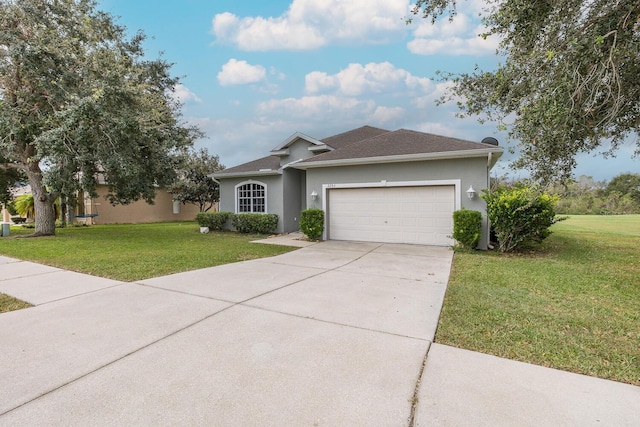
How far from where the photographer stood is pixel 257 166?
15.2 metres

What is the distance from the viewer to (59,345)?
3.12 metres

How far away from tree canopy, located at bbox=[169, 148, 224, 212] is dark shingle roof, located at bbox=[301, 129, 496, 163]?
13.8 m

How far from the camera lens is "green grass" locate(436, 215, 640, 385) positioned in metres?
3.00

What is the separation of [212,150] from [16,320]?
858 inches

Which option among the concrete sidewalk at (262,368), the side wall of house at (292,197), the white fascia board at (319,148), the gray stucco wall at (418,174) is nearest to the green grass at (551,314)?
the concrete sidewalk at (262,368)

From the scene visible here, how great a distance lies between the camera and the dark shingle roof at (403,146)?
980 centimetres

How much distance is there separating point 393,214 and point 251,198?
7.02m

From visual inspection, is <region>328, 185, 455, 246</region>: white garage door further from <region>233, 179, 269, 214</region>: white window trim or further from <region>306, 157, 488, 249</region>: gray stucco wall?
<region>233, 179, 269, 214</region>: white window trim

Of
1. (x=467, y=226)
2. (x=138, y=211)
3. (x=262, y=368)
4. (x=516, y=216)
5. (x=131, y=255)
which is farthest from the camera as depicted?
(x=138, y=211)

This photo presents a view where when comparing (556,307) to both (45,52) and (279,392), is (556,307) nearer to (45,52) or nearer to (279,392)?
(279,392)

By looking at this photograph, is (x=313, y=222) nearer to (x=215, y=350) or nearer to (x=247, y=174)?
(x=247, y=174)

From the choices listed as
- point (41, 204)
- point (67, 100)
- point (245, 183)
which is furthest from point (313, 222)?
point (41, 204)

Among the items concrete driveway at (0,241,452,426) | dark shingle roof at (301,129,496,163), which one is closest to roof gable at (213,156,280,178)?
dark shingle roof at (301,129,496,163)

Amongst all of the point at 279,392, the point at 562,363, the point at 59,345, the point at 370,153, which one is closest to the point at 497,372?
the point at 562,363
